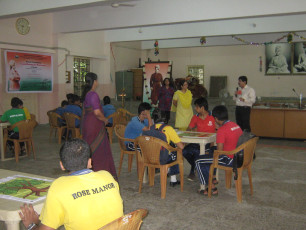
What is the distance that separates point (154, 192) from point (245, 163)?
1.19 metres

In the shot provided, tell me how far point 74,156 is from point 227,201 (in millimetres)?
2590

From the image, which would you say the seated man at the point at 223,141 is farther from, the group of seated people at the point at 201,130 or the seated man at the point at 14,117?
the seated man at the point at 14,117

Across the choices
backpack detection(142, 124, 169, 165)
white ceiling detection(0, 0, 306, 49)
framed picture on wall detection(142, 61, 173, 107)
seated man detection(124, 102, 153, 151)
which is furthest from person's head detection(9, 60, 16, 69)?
backpack detection(142, 124, 169, 165)

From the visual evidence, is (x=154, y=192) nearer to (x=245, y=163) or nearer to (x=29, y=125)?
(x=245, y=163)

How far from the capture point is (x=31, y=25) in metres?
9.77

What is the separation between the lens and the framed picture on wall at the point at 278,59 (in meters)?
14.1

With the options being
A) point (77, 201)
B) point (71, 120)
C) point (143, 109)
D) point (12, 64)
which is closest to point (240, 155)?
point (143, 109)

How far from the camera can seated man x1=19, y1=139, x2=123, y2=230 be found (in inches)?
62.2

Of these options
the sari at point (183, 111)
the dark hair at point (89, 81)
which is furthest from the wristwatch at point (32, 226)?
the sari at point (183, 111)

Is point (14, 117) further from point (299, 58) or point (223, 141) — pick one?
point (299, 58)

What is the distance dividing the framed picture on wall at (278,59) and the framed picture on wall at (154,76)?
5.85 m

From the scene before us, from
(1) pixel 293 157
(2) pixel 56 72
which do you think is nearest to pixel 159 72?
(2) pixel 56 72

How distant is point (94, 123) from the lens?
12.8 feet

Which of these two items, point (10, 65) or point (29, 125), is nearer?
point (29, 125)
